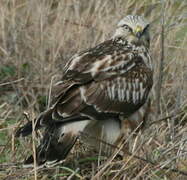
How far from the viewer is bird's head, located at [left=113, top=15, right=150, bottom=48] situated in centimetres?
587

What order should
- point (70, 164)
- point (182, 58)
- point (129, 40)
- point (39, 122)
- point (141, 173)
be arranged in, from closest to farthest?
1. point (141, 173)
2. point (39, 122)
3. point (70, 164)
4. point (129, 40)
5. point (182, 58)

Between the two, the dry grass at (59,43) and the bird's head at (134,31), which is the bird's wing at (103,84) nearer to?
the bird's head at (134,31)

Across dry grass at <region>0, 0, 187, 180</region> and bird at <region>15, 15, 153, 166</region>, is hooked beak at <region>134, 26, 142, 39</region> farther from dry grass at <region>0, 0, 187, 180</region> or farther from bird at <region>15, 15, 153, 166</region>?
dry grass at <region>0, 0, 187, 180</region>

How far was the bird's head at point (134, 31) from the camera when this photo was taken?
587cm

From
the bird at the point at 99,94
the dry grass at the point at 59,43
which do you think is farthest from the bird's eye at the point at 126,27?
the dry grass at the point at 59,43

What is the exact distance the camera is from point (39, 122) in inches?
191

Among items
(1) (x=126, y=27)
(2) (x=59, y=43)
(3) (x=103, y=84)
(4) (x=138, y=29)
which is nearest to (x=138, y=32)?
(4) (x=138, y=29)

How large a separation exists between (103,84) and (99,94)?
10 cm

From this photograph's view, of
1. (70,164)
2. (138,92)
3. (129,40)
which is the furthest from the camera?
(129,40)

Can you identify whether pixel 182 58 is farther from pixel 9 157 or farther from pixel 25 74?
pixel 9 157

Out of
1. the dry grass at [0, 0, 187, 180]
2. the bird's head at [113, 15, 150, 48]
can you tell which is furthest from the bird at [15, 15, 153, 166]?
the dry grass at [0, 0, 187, 180]

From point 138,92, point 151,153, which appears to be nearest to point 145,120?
point 138,92

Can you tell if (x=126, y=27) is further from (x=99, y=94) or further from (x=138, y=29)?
(x=99, y=94)

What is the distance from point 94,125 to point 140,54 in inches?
33.2
